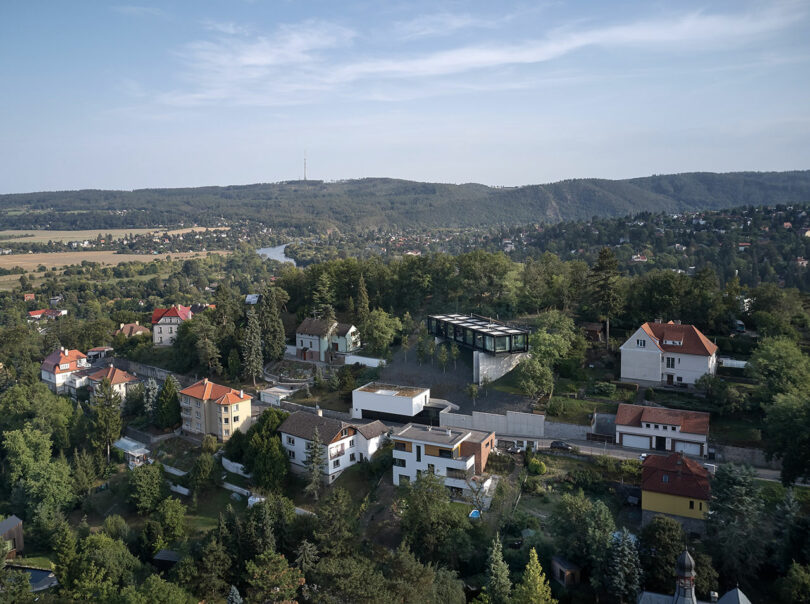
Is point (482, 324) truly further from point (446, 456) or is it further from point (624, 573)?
point (624, 573)

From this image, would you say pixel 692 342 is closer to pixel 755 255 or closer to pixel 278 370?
pixel 278 370

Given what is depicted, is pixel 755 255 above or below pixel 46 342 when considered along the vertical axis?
above

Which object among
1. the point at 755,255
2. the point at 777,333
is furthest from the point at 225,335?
the point at 755,255

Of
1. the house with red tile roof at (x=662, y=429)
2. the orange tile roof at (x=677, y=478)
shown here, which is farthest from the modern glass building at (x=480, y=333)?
the orange tile roof at (x=677, y=478)

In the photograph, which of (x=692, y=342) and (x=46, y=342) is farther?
(x=46, y=342)

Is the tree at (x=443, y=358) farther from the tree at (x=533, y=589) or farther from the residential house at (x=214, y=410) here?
the tree at (x=533, y=589)

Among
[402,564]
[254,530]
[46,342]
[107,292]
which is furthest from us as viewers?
[107,292]

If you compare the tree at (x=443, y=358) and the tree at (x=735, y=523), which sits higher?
the tree at (x=443, y=358)

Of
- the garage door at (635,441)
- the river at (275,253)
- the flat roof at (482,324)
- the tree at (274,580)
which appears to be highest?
the flat roof at (482,324)
